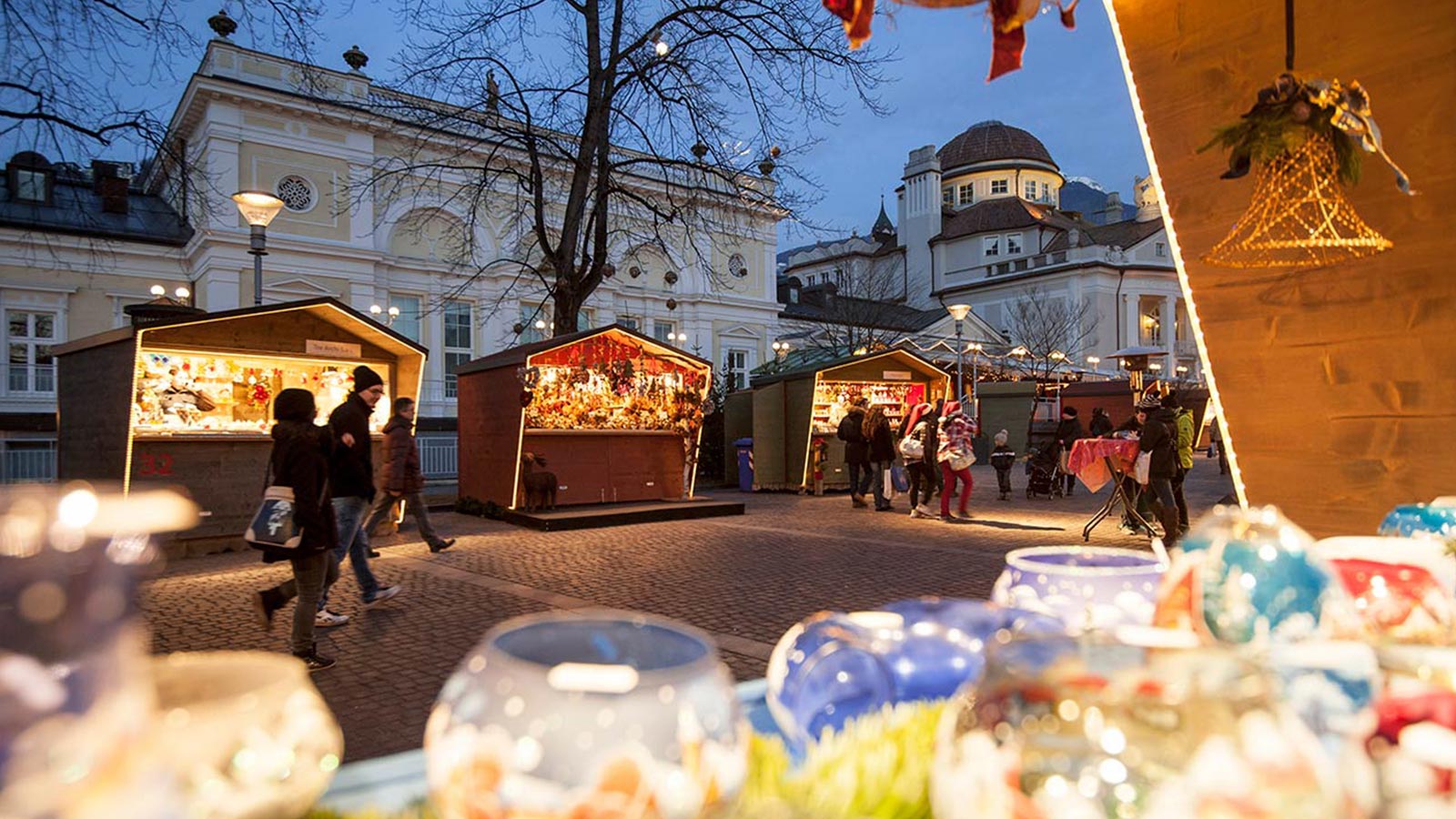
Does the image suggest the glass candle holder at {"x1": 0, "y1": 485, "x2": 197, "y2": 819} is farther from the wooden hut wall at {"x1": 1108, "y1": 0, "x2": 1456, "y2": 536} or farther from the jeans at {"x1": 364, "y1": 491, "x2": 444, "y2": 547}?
the jeans at {"x1": 364, "y1": 491, "x2": 444, "y2": 547}

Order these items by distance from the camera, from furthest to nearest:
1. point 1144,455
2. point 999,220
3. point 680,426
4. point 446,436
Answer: point 999,220 → point 446,436 → point 680,426 → point 1144,455

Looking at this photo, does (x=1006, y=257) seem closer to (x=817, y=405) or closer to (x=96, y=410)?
(x=817, y=405)

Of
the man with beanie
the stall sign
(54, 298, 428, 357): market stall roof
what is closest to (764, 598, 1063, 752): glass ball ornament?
the man with beanie

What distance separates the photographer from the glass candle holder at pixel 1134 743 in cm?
73

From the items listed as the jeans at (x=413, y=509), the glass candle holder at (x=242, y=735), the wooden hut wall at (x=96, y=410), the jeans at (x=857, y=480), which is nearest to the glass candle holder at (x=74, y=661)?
the glass candle holder at (x=242, y=735)

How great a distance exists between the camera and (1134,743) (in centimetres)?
77

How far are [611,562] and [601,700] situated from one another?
829cm

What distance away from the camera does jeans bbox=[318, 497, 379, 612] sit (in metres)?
6.12

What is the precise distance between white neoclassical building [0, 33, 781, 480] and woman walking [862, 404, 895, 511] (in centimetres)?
829

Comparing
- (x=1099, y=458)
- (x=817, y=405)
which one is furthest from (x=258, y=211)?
(x=1099, y=458)

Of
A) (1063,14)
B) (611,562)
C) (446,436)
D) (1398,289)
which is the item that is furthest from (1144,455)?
(446,436)

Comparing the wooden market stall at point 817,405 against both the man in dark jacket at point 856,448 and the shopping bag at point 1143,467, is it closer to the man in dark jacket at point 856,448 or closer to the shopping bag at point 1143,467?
the man in dark jacket at point 856,448

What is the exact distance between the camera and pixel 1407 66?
2893 mm

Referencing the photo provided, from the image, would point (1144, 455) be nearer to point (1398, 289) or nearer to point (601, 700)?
point (1398, 289)
